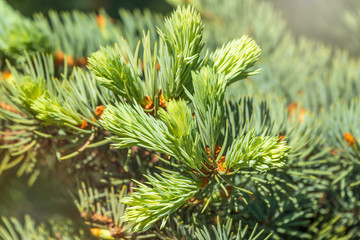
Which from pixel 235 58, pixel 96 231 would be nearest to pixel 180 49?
pixel 235 58

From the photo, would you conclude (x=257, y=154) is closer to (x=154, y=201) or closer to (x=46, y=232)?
(x=154, y=201)

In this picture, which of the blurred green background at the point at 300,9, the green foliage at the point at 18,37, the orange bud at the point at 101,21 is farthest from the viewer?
the blurred green background at the point at 300,9

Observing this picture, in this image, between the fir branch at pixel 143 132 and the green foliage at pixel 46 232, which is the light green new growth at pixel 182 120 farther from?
the green foliage at pixel 46 232

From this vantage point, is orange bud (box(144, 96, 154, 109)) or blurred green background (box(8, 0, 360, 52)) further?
blurred green background (box(8, 0, 360, 52))

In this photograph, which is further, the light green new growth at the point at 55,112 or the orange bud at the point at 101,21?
the orange bud at the point at 101,21

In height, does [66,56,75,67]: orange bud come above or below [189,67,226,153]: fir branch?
above

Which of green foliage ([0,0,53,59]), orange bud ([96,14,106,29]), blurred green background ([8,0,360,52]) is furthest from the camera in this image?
blurred green background ([8,0,360,52])

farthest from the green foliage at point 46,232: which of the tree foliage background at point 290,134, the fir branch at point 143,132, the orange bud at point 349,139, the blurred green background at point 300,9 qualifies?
the blurred green background at point 300,9

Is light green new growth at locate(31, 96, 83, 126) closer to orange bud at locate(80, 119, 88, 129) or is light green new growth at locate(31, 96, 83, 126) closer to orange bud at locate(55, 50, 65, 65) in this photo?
orange bud at locate(80, 119, 88, 129)

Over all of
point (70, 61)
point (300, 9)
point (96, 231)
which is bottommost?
point (96, 231)

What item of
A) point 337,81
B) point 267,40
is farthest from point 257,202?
point 267,40

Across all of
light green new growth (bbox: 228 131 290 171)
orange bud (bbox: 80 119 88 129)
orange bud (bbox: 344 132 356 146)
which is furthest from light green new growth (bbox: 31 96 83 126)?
orange bud (bbox: 344 132 356 146)

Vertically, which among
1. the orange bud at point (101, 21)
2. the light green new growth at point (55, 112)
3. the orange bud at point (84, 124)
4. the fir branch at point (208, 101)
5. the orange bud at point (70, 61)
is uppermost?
the orange bud at point (101, 21)
